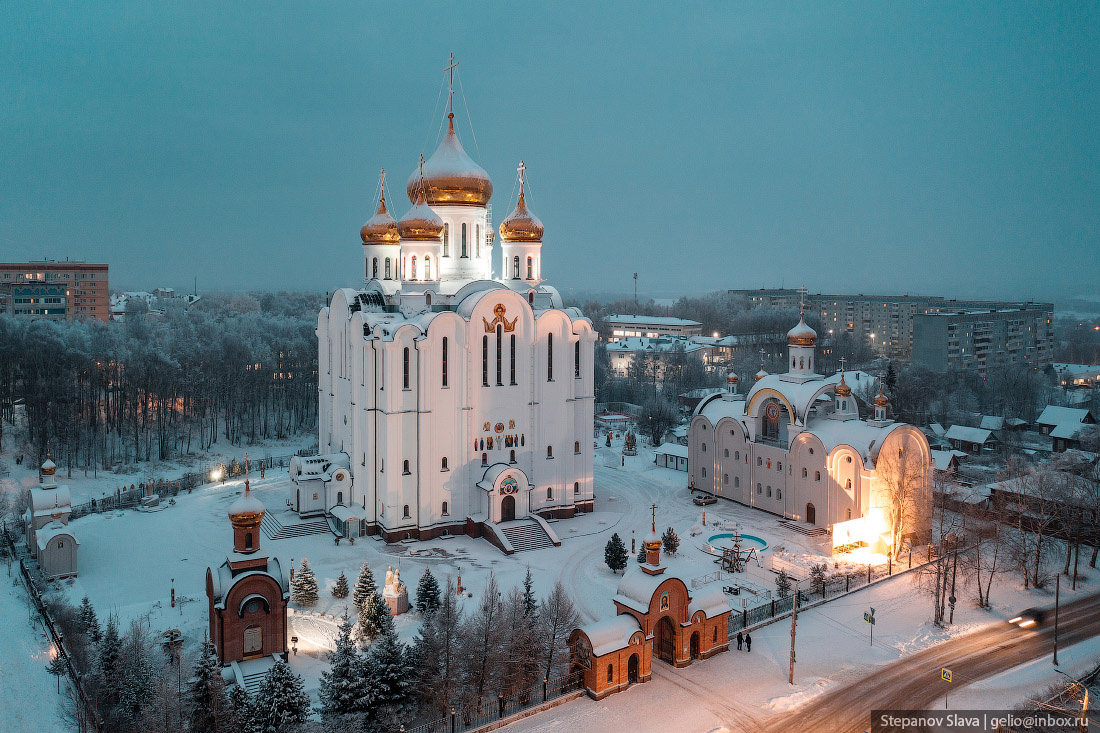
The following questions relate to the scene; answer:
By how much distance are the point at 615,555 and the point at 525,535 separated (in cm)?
403

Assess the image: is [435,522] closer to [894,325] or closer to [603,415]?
[603,415]

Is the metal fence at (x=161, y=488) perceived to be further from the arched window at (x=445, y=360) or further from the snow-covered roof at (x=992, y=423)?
the snow-covered roof at (x=992, y=423)

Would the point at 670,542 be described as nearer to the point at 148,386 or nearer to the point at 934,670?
the point at 934,670

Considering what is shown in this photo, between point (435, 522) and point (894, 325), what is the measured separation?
74.8 metres

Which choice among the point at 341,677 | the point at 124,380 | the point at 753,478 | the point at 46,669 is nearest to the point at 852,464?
the point at 753,478

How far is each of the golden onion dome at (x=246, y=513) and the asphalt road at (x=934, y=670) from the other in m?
11.7

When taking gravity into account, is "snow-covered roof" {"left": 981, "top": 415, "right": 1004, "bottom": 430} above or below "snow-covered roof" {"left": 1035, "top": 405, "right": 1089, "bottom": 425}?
below

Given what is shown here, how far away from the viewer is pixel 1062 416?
4125 centimetres

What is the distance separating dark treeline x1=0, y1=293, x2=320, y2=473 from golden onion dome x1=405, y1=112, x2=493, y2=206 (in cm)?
1986

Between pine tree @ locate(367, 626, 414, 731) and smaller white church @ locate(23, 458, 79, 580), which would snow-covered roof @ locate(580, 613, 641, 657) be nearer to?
pine tree @ locate(367, 626, 414, 731)

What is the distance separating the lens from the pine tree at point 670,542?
25094 mm

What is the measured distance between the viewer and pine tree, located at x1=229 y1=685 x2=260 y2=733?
13.9 meters

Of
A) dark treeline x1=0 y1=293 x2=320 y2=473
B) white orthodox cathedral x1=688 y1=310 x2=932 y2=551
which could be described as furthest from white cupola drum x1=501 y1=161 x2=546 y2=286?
dark treeline x1=0 y1=293 x2=320 y2=473

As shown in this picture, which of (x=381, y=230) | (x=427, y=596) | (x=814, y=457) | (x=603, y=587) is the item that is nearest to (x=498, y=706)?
(x=427, y=596)
